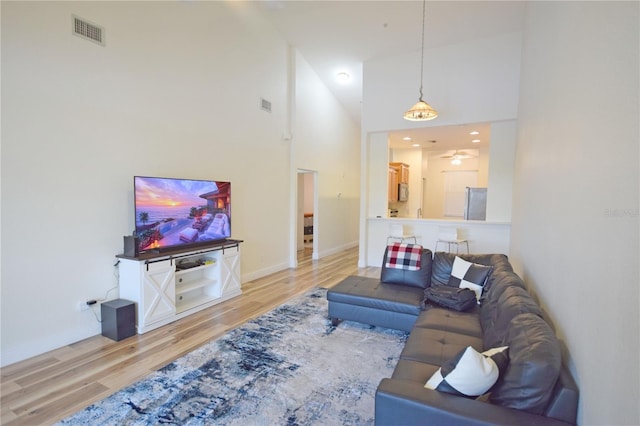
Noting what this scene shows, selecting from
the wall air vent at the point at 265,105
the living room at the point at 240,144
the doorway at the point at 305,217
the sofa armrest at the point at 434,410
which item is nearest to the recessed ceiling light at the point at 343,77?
the living room at the point at 240,144

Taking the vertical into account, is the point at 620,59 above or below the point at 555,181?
above

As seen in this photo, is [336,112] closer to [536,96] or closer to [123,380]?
[536,96]

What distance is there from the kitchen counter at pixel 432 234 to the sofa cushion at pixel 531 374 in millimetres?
4558

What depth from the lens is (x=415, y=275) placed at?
12.0 ft

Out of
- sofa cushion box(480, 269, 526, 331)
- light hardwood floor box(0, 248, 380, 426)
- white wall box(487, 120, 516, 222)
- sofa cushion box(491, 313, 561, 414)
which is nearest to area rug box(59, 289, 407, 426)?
light hardwood floor box(0, 248, 380, 426)

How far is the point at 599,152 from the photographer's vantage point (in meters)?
1.32

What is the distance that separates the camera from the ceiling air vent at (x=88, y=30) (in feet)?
9.69

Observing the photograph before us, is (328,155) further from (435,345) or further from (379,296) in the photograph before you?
(435,345)

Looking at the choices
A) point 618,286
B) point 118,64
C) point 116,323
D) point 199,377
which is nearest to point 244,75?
point 118,64

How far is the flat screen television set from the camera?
3.41 metres

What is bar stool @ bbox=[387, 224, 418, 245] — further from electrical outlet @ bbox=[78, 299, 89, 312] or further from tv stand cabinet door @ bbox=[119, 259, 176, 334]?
electrical outlet @ bbox=[78, 299, 89, 312]

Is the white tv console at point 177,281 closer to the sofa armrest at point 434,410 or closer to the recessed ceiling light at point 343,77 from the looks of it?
the sofa armrest at point 434,410

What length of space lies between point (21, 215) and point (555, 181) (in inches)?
168

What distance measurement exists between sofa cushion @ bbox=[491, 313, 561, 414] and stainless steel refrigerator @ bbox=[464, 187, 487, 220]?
16.3ft
